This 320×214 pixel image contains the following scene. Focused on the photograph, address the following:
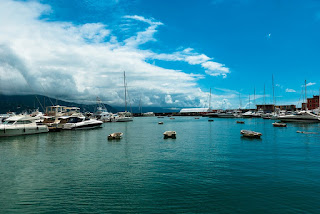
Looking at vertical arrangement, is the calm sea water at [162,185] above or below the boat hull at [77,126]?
below

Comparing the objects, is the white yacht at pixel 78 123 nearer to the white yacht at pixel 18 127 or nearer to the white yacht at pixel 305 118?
the white yacht at pixel 18 127

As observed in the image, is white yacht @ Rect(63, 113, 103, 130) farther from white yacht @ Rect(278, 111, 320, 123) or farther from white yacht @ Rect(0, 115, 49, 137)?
white yacht @ Rect(278, 111, 320, 123)

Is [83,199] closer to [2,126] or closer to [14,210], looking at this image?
[14,210]

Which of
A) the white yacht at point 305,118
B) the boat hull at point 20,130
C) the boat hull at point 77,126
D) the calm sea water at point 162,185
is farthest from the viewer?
the white yacht at point 305,118

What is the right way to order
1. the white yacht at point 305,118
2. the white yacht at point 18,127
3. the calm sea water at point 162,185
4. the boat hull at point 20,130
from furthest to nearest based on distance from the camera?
the white yacht at point 305,118
the white yacht at point 18,127
the boat hull at point 20,130
the calm sea water at point 162,185

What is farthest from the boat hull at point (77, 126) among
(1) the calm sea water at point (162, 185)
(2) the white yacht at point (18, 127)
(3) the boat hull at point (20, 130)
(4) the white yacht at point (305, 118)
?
(4) the white yacht at point (305, 118)

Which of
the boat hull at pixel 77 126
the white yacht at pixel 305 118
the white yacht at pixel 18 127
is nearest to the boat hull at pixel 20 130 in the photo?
the white yacht at pixel 18 127

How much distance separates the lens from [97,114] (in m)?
141

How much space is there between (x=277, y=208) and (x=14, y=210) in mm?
16195

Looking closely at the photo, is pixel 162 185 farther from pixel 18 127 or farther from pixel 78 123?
pixel 78 123

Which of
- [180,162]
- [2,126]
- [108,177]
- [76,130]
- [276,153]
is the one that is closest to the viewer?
[108,177]

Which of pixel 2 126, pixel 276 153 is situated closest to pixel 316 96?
pixel 276 153

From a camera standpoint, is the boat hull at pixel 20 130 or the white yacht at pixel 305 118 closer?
the boat hull at pixel 20 130

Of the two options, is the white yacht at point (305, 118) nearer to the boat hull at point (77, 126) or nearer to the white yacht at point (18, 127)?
the boat hull at point (77, 126)
